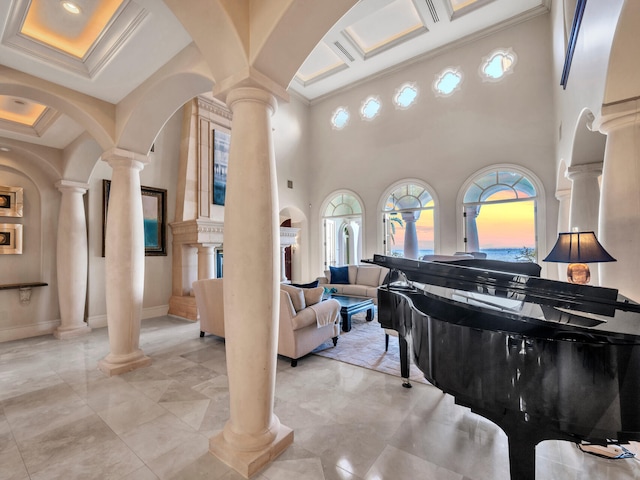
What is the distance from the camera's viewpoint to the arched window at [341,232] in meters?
8.67

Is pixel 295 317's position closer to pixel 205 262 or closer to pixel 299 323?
pixel 299 323

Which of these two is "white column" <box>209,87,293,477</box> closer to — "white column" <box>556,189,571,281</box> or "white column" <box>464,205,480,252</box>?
"white column" <box>556,189,571,281</box>

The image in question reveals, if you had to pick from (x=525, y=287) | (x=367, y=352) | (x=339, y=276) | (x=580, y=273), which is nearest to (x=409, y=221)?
(x=339, y=276)

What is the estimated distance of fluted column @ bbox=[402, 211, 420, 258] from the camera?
7496mm

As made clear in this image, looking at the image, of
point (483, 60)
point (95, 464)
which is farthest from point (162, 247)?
point (483, 60)

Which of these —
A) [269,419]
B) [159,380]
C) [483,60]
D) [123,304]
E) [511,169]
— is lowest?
[159,380]

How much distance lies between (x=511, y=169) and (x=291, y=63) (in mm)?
6035

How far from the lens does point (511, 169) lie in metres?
6.16

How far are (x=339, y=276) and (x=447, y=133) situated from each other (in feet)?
13.8

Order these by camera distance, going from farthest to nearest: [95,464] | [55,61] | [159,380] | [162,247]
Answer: [162,247]
[159,380]
[55,61]
[95,464]

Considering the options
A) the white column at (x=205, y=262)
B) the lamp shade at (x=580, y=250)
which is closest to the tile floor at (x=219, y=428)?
the lamp shade at (x=580, y=250)

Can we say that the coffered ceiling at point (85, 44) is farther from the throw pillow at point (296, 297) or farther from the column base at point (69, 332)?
the column base at point (69, 332)

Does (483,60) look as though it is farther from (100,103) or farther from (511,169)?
(100,103)

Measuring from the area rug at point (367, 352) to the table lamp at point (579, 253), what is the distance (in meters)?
1.76
